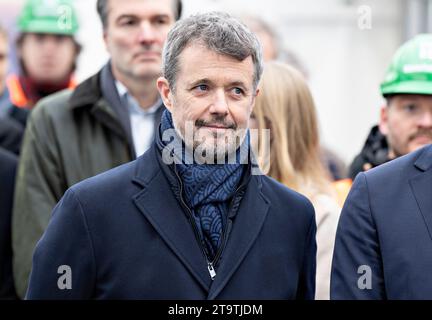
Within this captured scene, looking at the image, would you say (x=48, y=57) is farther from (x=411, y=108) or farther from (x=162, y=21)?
(x=411, y=108)

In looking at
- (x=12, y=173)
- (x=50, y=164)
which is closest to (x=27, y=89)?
(x=12, y=173)

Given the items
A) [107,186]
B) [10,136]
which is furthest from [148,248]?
[10,136]

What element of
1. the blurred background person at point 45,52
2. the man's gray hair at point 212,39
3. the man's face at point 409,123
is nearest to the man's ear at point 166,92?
Answer: the man's gray hair at point 212,39

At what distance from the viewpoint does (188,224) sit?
3811mm

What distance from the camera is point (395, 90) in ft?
17.0

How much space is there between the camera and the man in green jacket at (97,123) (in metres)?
5.15

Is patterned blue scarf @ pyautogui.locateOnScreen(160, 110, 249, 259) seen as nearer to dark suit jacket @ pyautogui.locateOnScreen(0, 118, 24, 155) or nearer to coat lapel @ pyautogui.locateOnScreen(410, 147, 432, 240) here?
coat lapel @ pyautogui.locateOnScreen(410, 147, 432, 240)

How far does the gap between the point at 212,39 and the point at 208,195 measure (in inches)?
20.6

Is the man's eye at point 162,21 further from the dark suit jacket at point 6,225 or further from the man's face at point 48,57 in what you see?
the man's face at point 48,57

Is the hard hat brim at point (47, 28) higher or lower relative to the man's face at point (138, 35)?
lower

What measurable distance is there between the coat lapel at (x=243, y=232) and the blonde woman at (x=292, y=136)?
94cm

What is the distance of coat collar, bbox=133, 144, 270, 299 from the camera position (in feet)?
12.4

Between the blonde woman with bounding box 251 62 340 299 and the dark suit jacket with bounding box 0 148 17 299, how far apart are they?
1.30m
